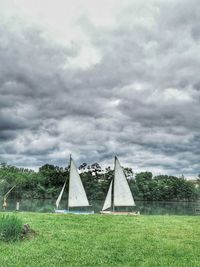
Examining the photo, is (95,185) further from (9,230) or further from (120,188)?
(9,230)

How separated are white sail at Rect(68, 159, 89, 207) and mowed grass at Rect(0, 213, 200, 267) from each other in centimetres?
1890

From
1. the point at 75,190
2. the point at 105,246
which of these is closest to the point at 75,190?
the point at 75,190

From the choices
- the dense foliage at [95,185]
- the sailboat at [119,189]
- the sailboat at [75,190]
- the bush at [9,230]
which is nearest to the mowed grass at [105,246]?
the bush at [9,230]

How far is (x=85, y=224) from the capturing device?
19.0 meters

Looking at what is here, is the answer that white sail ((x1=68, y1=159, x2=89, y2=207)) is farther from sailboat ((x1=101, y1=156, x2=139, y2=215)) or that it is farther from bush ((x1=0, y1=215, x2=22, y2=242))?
bush ((x1=0, y1=215, x2=22, y2=242))

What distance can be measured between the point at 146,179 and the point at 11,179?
144 feet

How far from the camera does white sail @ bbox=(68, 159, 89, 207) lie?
37875 millimetres

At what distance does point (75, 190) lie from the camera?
38625mm

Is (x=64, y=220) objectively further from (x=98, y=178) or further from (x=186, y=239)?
(x=98, y=178)

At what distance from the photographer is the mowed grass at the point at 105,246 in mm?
11352

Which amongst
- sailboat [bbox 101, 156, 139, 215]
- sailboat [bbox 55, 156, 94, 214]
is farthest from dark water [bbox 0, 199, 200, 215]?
sailboat [bbox 101, 156, 139, 215]

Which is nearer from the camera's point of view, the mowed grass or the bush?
the mowed grass

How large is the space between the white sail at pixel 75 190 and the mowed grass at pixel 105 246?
18896mm

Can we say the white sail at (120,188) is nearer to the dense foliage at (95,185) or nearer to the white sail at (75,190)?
the white sail at (75,190)
